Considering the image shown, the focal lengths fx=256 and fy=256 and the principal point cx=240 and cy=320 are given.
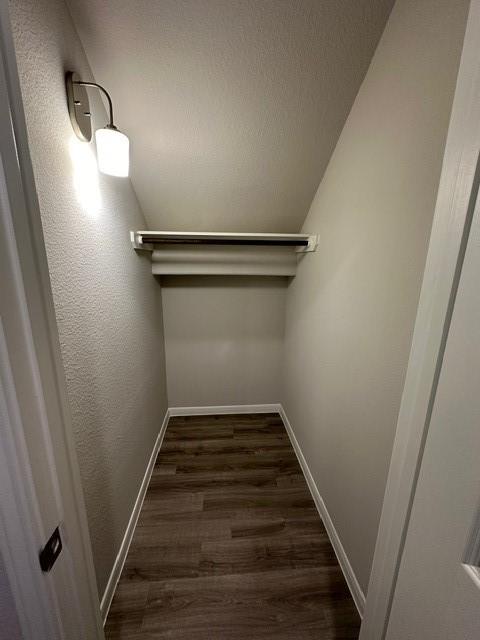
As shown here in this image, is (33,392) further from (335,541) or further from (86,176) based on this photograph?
(335,541)

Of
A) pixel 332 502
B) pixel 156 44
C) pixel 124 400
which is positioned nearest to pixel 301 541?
pixel 332 502

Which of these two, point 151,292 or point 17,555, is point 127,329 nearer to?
point 151,292

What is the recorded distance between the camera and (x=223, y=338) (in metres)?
2.35

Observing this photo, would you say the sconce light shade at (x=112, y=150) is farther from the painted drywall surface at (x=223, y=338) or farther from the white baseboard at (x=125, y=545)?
the white baseboard at (x=125, y=545)

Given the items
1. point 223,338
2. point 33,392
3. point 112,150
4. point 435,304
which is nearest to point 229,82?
point 112,150

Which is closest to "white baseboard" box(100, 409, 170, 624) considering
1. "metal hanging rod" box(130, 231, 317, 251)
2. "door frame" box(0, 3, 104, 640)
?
"door frame" box(0, 3, 104, 640)

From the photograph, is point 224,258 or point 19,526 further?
point 224,258

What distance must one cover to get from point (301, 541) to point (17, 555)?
1427 mm

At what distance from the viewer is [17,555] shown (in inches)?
17.2

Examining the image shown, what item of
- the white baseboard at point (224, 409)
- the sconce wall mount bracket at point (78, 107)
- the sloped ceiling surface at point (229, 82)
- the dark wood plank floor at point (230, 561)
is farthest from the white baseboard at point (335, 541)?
the sconce wall mount bracket at point (78, 107)

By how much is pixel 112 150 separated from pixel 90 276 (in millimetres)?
473

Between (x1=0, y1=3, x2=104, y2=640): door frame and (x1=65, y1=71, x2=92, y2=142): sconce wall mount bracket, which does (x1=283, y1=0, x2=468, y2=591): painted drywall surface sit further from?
(x1=65, y1=71, x2=92, y2=142): sconce wall mount bracket

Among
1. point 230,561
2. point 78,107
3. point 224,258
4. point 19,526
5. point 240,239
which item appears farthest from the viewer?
point 224,258

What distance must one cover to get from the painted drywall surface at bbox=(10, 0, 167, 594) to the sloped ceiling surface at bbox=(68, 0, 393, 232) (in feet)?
0.51
